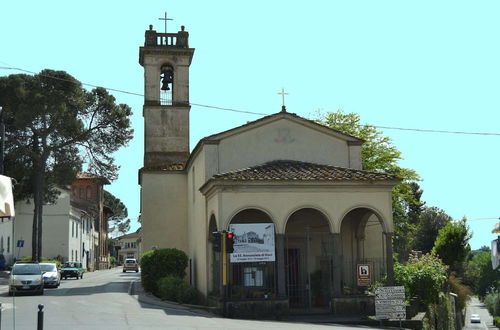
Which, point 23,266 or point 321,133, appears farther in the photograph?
point 23,266

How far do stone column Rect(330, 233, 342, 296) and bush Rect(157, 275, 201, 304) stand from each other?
609 centimetres

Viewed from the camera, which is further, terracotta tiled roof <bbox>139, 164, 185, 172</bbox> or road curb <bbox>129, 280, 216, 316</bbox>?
terracotta tiled roof <bbox>139, 164, 185, 172</bbox>

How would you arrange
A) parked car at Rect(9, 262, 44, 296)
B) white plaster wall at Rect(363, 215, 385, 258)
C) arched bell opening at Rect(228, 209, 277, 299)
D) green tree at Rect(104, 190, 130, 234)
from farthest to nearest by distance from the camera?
1. green tree at Rect(104, 190, 130, 234)
2. parked car at Rect(9, 262, 44, 296)
3. white plaster wall at Rect(363, 215, 385, 258)
4. arched bell opening at Rect(228, 209, 277, 299)

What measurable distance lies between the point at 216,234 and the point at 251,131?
7.18 metres

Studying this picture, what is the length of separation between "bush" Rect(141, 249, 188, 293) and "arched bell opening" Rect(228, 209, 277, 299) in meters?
5.49

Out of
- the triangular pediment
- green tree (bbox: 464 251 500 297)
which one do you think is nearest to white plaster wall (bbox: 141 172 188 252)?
the triangular pediment

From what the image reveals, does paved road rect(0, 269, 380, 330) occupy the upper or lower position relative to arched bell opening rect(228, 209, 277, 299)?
lower

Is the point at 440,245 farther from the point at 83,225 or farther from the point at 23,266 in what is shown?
the point at 83,225

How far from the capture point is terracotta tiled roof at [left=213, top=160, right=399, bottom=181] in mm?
23047

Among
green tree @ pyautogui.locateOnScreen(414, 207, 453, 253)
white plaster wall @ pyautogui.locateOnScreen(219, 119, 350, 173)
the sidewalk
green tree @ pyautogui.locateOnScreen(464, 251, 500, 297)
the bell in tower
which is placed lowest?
green tree @ pyautogui.locateOnScreen(464, 251, 500, 297)

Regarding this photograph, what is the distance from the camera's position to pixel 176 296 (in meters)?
25.5

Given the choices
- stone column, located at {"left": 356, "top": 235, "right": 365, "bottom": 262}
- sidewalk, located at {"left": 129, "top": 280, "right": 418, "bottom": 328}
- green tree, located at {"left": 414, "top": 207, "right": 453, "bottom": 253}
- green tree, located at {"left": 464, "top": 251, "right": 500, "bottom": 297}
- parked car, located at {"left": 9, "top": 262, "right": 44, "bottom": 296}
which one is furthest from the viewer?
green tree, located at {"left": 464, "top": 251, "right": 500, "bottom": 297}

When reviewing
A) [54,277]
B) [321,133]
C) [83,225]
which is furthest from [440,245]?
[83,225]

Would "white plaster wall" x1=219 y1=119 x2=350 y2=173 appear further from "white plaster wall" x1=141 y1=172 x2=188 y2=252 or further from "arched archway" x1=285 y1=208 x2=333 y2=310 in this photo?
"white plaster wall" x1=141 y1=172 x2=188 y2=252
